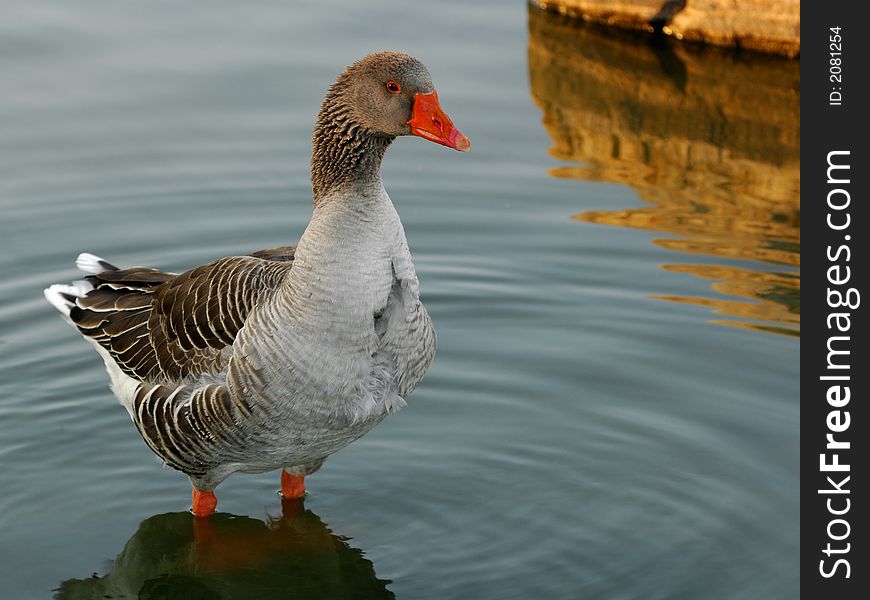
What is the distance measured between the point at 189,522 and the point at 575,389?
2.80 meters

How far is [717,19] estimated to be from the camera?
46.0 ft

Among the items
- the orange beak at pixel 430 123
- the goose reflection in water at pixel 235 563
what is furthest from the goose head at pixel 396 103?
the goose reflection in water at pixel 235 563

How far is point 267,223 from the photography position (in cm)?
1125

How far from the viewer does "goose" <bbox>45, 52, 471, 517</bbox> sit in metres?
6.75

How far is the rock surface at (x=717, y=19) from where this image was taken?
13750 mm

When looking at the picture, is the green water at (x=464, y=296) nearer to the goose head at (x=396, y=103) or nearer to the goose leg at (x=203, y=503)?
the goose leg at (x=203, y=503)

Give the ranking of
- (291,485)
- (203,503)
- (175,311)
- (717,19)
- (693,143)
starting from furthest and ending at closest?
(717,19) < (693,143) < (291,485) < (203,503) < (175,311)

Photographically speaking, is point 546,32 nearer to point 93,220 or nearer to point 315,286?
point 93,220

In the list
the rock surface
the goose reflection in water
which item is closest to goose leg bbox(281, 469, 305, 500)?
the goose reflection in water

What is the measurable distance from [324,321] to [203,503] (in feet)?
6.10

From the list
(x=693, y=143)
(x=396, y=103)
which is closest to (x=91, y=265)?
(x=396, y=103)

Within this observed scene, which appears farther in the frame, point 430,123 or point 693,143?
point 693,143

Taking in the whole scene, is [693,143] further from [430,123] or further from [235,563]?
[235,563]

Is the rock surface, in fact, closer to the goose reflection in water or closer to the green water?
the green water
